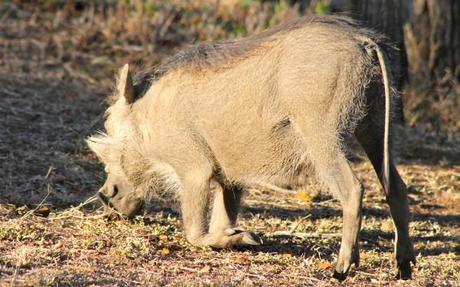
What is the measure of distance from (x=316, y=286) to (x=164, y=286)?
0.74m

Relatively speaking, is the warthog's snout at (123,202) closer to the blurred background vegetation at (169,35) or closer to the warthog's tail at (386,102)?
the warthog's tail at (386,102)

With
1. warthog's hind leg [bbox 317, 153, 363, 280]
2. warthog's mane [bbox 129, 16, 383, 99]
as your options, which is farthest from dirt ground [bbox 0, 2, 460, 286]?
warthog's mane [bbox 129, 16, 383, 99]

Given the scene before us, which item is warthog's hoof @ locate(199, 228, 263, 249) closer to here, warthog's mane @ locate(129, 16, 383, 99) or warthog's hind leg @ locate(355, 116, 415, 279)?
warthog's hind leg @ locate(355, 116, 415, 279)

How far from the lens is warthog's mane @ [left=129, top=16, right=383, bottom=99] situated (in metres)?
4.62

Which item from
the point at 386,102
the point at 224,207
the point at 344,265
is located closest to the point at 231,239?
the point at 224,207

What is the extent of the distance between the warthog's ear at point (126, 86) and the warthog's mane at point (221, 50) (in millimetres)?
54

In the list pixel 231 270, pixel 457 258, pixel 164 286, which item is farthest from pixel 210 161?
pixel 457 258

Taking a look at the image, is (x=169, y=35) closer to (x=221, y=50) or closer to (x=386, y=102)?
(x=221, y=50)

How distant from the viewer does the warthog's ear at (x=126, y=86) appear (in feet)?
16.9

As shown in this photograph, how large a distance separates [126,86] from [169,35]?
14.6 ft

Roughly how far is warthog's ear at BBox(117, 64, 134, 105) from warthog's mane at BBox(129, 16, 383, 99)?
0.05 m

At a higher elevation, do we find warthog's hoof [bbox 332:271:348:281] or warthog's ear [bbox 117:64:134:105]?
warthog's ear [bbox 117:64:134:105]

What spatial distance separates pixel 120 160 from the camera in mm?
5309

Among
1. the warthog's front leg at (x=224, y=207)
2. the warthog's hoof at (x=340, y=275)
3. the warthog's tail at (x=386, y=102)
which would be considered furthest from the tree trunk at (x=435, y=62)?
the warthog's hoof at (x=340, y=275)
